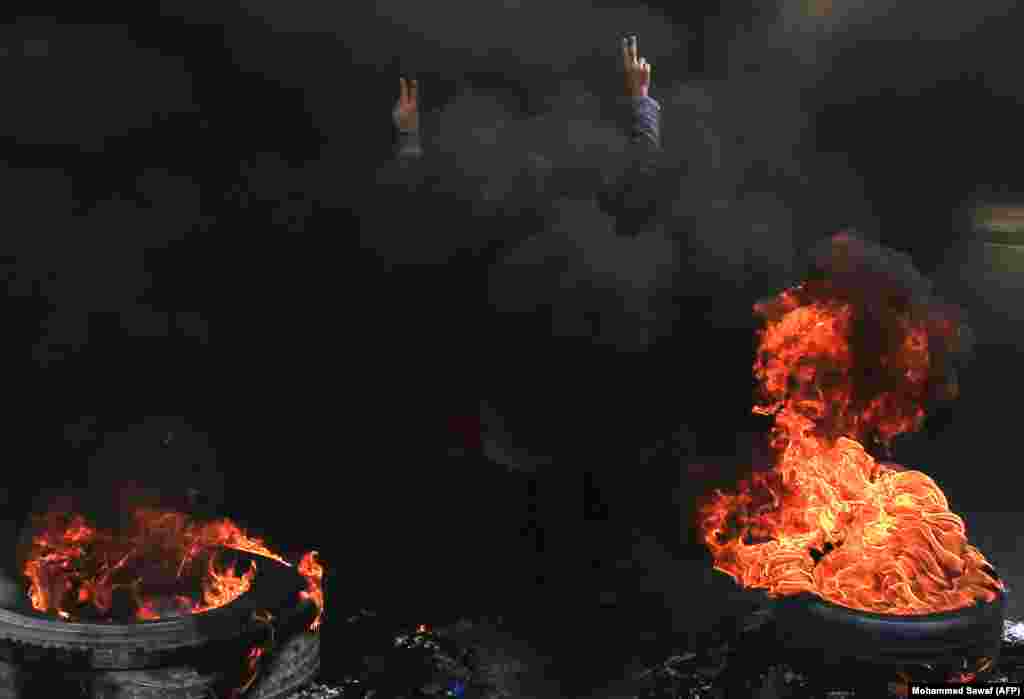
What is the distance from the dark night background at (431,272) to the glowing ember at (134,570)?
57cm

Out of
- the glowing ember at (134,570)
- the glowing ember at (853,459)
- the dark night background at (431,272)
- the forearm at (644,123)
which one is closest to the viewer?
the glowing ember at (853,459)

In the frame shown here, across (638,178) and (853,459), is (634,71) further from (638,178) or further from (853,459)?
(853,459)

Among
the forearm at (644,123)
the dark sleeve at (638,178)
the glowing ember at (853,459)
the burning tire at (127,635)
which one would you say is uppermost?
the forearm at (644,123)

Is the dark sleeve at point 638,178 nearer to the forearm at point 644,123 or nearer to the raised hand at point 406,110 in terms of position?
the forearm at point 644,123

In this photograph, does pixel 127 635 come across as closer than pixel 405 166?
Yes

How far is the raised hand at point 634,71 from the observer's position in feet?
26.0

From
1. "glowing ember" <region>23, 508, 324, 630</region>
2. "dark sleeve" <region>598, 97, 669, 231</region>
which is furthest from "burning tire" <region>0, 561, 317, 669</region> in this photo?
"dark sleeve" <region>598, 97, 669, 231</region>

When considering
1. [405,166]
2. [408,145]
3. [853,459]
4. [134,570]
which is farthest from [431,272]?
[853,459]

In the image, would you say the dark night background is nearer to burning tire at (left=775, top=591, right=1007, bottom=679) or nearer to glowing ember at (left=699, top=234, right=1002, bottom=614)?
A: glowing ember at (left=699, top=234, right=1002, bottom=614)

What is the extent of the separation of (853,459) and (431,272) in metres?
3.47

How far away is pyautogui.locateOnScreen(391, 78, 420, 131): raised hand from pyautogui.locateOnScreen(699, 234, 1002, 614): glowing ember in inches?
121

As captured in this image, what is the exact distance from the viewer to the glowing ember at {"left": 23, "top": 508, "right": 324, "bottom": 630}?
6.17 meters

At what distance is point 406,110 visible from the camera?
780cm

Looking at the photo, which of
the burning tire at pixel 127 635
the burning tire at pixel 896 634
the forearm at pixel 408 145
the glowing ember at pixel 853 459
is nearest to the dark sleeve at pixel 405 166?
the forearm at pixel 408 145
